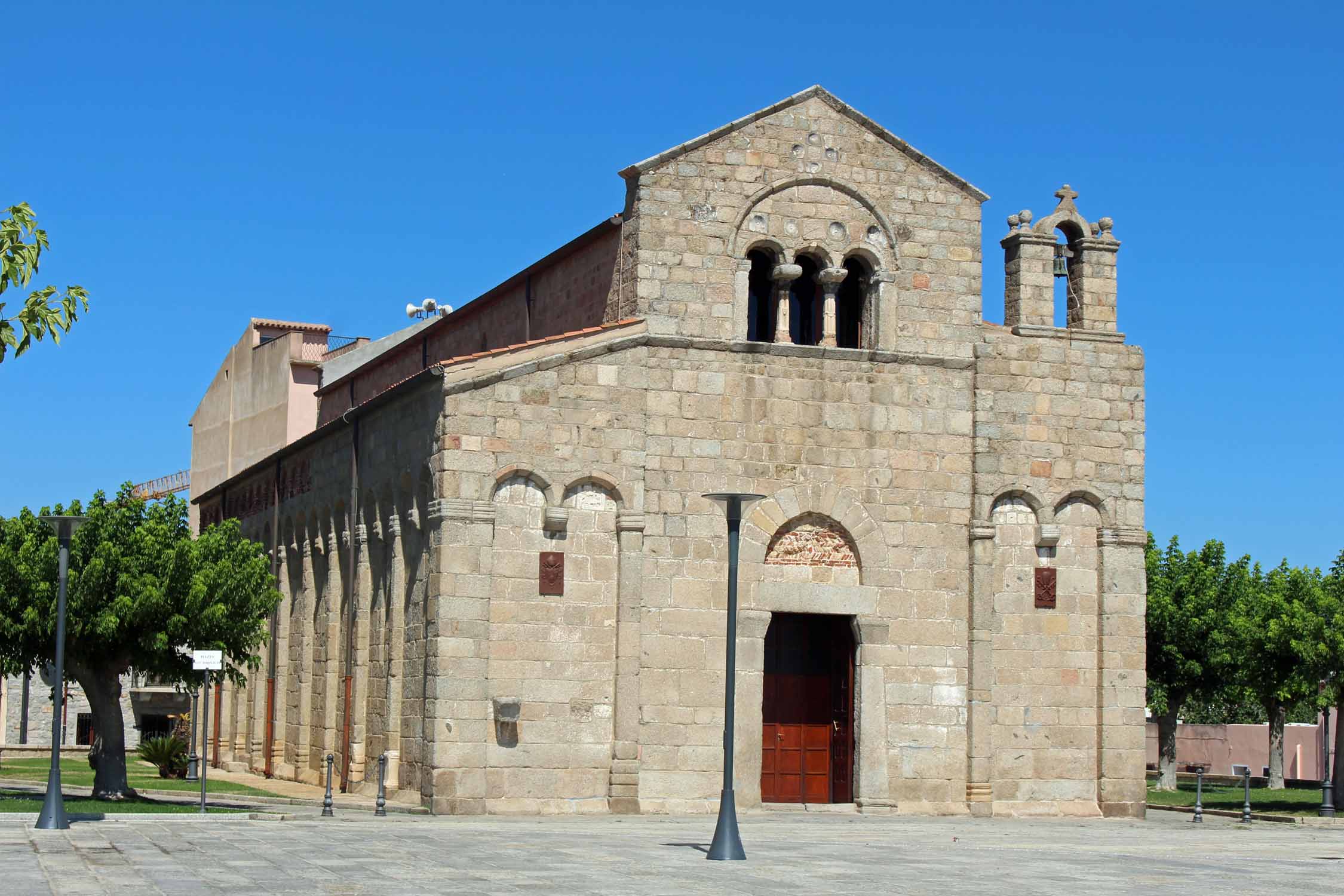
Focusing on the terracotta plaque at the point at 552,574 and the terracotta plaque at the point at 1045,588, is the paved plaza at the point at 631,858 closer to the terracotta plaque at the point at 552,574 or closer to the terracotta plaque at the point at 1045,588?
the terracotta plaque at the point at 552,574

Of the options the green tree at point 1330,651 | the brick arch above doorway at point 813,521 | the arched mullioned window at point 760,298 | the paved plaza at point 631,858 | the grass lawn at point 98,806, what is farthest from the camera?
the green tree at point 1330,651

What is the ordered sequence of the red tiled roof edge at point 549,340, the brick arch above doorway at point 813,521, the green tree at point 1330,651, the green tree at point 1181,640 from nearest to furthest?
the red tiled roof edge at point 549,340, the brick arch above doorway at point 813,521, the green tree at point 1330,651, the green tree at point 1181,640

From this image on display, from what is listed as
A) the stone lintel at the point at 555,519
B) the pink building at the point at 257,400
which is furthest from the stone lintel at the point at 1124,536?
the pink building at the point at 257,400

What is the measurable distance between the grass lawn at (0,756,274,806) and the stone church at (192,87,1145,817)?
12.2 feet

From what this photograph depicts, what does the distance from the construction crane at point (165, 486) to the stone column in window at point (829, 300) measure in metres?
52.6

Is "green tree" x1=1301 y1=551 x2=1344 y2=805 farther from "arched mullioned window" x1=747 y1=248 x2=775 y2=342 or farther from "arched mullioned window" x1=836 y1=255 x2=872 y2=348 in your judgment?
"arched mullioned window" x1=747 y1=248 x2=775 y2=342

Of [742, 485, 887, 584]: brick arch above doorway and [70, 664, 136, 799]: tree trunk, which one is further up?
[742, 485, 887, 584]: brick arch above doorway

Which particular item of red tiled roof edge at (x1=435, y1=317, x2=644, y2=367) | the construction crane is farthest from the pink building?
red tiled roof edge at (x1=435, y1=317, x2=644, y2=367)

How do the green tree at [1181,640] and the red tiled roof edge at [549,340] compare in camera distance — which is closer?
the red tiled roof edge at [549,340]

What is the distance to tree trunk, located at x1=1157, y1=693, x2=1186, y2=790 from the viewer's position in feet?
157

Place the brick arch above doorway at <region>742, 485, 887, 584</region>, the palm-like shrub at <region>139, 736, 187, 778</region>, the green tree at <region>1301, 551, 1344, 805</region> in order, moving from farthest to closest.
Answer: the palm-like shrub at <region>139, 736, 187, 778</region>, the green tree at <region>1301, 551, 1344, 805</region>, the brick arch above doorway at <region>742, 485, 887, 584</region>

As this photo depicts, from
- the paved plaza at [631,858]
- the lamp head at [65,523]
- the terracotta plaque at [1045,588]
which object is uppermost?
the lamp head at [65,523]

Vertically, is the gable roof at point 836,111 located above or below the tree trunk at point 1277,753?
above

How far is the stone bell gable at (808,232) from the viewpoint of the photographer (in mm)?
30469
